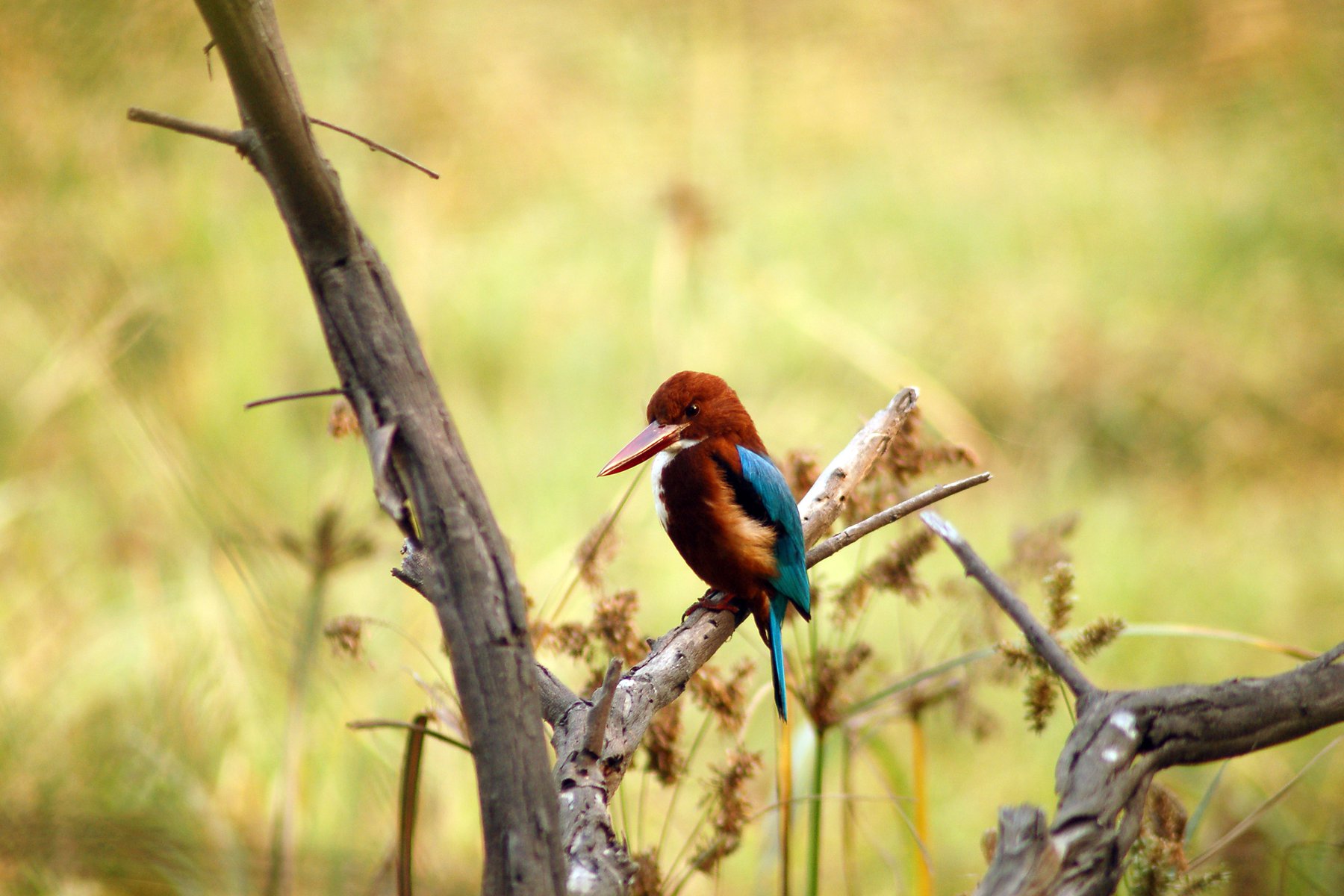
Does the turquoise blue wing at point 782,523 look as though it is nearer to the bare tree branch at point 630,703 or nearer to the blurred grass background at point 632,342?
the bare tree branch at point 630,703

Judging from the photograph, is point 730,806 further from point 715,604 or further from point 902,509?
point 902,509

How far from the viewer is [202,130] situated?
0.58 metres

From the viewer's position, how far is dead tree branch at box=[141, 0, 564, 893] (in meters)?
0.60

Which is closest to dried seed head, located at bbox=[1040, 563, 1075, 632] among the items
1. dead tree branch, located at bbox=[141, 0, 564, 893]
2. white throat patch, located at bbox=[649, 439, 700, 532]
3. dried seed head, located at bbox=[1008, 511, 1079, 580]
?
dried seed head, located at bbox=[1008, 511, 1079, 580]

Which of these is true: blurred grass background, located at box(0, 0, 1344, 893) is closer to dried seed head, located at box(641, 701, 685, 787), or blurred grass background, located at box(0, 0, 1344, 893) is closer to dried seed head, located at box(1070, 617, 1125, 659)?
dried seed head, located at box(641, 701, 685, 787)

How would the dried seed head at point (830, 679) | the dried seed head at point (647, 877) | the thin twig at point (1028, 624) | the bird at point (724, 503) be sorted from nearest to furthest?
the thin twig at point (1028, 624)
the dried seed head at point (647, 877)
the dried seed head at point (830, 679)
the bird at point (724, 503)

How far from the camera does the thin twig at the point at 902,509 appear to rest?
95 cm

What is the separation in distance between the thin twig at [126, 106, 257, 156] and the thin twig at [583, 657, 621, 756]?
39cm

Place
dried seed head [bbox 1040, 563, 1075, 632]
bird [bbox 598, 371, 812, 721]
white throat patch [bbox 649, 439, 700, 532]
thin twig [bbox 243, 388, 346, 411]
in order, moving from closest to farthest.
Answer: thin twig [bbox 243, 388, 346, 411] < dried seed head [bbox 1040, 563, 1075, 632] < bird [bbox 598, 371, 812, 721] < white throat patch [bbox 649, 439, 700, 532]

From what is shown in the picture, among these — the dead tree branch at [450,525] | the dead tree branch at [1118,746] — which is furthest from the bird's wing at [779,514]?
the dead tree branch at [450,525]

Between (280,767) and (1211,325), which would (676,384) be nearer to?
(280,767)

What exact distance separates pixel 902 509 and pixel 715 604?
52cm

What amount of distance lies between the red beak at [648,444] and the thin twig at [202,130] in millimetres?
887

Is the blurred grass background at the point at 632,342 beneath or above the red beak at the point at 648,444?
above
